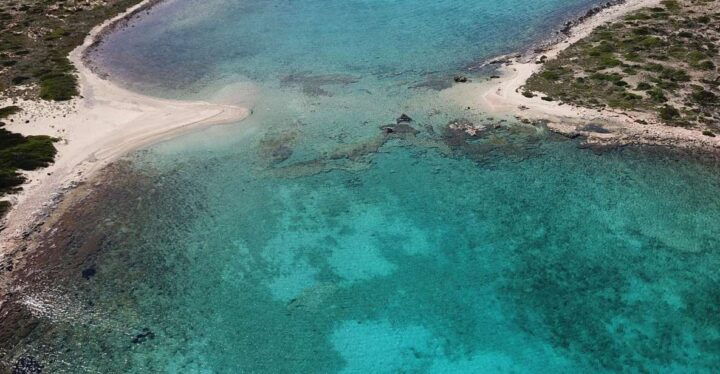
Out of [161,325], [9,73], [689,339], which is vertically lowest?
[689,339]

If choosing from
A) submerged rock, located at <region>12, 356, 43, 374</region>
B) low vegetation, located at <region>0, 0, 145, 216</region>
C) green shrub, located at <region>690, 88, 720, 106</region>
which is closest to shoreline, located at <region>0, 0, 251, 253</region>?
low vegetation, located at <region>0, 0, 145, 216</region>

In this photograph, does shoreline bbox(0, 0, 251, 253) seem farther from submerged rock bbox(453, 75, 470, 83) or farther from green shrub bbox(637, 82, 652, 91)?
green shrub bbox(637, 82, 652, 91)

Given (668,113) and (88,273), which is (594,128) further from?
(88,273)

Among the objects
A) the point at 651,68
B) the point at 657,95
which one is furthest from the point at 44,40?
the point at 651,68

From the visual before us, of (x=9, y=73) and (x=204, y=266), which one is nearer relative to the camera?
(x=204, y=266)

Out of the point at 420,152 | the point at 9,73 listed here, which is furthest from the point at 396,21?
the point at 9,73

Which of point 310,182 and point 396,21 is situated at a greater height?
point 396,21

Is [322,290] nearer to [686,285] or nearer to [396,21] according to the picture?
[686,285]
